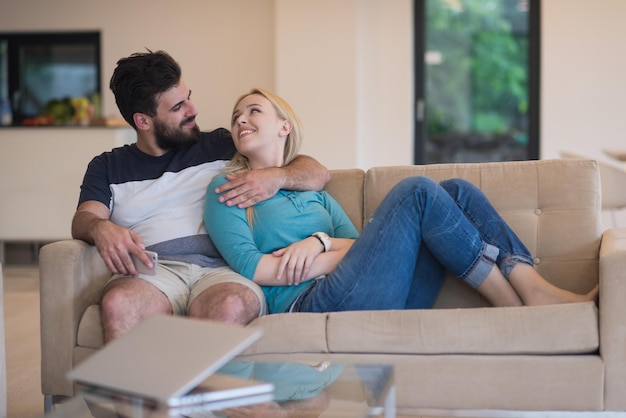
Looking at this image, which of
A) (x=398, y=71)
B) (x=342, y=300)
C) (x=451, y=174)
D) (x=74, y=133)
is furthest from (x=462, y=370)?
(x=398, y=71)

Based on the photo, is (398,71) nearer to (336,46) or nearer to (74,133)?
(336,46)

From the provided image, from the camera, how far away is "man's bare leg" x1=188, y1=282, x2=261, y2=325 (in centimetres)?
241

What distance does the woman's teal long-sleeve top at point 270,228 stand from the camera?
2594mm

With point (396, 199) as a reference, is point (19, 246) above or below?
below

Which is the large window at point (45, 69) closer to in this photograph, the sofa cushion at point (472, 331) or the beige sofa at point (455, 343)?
the beige sofa at point (455, 343)

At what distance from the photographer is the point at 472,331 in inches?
92.5

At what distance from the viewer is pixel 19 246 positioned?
708 cm

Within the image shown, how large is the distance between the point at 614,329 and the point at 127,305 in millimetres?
1329

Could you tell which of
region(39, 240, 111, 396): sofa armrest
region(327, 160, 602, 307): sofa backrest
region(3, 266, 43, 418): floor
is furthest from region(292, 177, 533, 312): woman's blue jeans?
region(3, 266, 43, 418): floor

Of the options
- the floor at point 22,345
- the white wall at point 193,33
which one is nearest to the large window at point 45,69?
the white wall at point 193,33

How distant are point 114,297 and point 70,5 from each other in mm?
5899

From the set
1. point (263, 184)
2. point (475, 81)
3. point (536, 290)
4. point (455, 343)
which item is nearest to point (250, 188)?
point (263, 184)

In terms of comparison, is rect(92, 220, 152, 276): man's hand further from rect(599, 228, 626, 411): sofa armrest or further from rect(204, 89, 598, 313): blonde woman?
rect(599, 228, 626, 411): sofa armrest

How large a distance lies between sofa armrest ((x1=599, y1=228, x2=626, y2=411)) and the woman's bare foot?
13 centimetres
